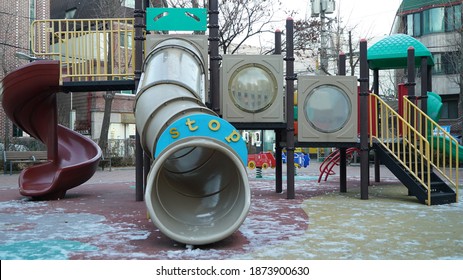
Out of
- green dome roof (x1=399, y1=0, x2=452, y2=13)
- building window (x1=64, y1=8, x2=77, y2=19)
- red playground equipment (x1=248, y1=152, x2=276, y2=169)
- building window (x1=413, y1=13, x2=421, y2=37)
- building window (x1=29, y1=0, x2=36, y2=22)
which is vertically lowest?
red playground equipment (x1=248, y1=152, x2=276, y2=169)

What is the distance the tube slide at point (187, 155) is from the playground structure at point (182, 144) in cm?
1

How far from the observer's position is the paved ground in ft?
17.9

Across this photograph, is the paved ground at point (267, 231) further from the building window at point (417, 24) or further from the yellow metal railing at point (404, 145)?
the building window at point (417, 24)

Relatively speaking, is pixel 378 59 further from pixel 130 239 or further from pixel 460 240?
pixel 130 239

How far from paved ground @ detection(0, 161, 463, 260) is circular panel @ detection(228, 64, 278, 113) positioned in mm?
2046

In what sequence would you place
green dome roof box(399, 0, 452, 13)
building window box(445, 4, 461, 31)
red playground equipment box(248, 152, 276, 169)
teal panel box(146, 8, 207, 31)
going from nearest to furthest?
teal panel box(146, 8, 207, 31) → red playground equipment box(248, 152, 276, 169) → building window box(445, 4, 461, 31) → green dome roof box(399, 0, 452, 13)

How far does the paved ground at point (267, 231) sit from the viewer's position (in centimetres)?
546

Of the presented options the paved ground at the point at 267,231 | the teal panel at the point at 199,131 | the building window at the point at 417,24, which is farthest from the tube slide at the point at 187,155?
the building window at the point at 417,24

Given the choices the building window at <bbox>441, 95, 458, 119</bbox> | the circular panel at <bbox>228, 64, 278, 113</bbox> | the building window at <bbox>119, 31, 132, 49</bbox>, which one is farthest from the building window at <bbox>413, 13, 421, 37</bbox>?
the circular panel at <bbox>228, 64, 278, 113</bbox>

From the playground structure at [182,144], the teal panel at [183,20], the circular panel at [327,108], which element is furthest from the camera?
the circular panel at [327,108]

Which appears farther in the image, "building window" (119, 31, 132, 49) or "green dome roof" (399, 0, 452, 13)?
"green dome roof" (399, 0, 452, 13)

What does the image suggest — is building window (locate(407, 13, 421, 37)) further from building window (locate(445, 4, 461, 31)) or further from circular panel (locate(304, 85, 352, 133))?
circular panel (locate(304, 85, 352, 133))

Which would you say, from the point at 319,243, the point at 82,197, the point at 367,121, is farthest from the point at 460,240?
the point at 82,197

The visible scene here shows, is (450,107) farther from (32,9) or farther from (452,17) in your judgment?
(32,9)
